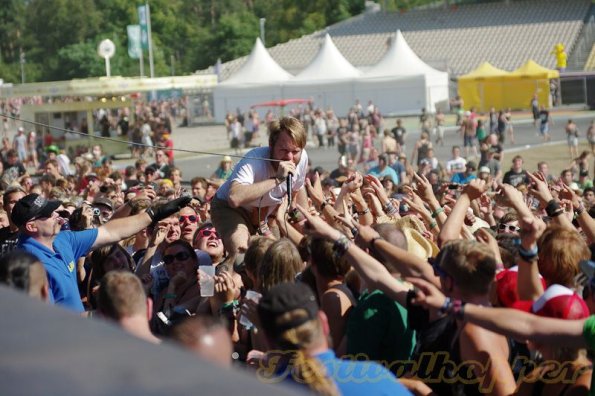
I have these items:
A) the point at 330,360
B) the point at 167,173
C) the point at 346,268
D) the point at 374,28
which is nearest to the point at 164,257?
the point at 346,268

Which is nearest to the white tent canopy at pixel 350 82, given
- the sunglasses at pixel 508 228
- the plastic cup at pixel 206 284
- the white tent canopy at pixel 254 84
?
the white tent canopy at pixel 254 84

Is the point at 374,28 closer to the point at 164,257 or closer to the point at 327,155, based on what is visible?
the point at 327,155

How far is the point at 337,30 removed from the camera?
85438mm

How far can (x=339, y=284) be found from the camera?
5.05 metres

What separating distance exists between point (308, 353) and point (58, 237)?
314 centimetres

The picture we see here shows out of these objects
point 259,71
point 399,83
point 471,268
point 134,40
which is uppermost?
point 134,40

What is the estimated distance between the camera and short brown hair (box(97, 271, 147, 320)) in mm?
3906

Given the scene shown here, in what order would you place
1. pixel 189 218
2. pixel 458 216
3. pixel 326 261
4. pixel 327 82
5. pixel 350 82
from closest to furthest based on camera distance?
pixel 326 261, pixel 458 216, pixel 189 218, pixel 350 82, pixel 327 82

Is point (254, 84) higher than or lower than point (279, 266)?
higher

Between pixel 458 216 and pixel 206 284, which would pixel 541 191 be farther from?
pixel 206 284

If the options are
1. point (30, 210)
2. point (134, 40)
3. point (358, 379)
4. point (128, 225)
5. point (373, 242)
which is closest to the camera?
point (358, 379)

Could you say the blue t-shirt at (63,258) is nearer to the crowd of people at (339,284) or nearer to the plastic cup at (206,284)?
the crowd of people at (339,284)

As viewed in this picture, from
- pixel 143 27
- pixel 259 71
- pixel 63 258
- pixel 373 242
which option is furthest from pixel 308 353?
pixel 143 27

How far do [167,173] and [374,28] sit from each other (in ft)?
225
